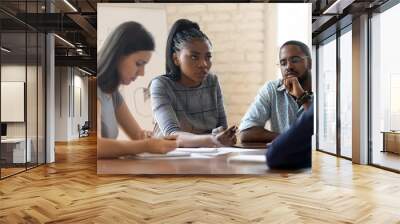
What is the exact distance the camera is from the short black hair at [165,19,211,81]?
6047 millimetres

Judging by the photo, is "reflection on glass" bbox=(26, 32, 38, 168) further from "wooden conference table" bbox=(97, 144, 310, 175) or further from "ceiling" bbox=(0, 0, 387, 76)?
"wooden conference table" bbox=(97, 144, 310, 175)

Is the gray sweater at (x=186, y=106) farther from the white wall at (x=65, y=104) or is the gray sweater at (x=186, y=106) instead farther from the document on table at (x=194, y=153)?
the white wall at (x=65, y=104)

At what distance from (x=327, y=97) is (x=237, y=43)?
17.4 feet

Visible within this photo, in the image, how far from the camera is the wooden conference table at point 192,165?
241 inches

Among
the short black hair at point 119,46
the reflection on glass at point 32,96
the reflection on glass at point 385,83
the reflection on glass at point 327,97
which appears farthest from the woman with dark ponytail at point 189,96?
the reflection on glass at point 327,97

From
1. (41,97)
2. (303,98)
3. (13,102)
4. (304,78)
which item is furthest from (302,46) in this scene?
(41,97)

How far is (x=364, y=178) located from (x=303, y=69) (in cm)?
198

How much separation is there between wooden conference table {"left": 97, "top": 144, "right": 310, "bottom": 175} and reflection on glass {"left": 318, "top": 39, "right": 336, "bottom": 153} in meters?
4.58

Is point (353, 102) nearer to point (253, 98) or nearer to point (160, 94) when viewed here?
point (253, 98)

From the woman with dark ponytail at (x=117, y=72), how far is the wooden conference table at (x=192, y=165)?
Result: 0.66 ft

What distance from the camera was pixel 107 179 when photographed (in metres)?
6.23

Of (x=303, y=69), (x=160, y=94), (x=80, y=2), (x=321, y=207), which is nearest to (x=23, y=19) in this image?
→ (x=80, y=2)

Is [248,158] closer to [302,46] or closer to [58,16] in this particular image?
[302,46]

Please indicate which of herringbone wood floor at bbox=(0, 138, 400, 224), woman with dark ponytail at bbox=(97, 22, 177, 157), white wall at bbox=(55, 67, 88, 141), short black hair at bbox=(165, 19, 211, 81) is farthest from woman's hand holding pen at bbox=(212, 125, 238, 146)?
white wall at bbox=(55, 67, 88, 141)
